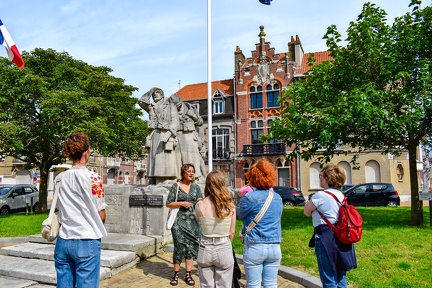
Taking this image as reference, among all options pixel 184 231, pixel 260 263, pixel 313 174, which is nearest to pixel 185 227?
pixel 184 231

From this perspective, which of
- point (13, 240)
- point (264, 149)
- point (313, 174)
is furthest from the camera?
point (264, 149)

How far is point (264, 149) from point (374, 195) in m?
14.0

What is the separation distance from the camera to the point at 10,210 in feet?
67.6

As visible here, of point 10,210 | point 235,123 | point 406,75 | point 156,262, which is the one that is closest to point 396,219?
point 406,75

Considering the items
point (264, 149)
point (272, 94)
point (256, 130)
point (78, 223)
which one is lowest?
point (78, 223)

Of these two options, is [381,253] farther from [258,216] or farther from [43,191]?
[43,191]

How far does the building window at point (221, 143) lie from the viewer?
120 feet

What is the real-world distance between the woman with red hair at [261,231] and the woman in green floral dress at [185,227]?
6.13 feet

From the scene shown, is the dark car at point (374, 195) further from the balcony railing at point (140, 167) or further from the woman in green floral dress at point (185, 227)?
the balcony railing at point (140, 167)

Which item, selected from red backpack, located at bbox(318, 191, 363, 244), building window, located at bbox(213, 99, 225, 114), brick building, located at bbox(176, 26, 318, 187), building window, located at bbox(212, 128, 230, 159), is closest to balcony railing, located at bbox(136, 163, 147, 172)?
brick building, located at bbox(176, 26, 318, 187)

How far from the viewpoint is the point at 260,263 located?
12.2ft

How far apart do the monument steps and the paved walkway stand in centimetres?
16

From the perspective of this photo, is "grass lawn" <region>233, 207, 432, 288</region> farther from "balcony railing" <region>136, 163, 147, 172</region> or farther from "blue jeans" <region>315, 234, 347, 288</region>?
"balcony railing" <region>136, 163, 147, 172</region>

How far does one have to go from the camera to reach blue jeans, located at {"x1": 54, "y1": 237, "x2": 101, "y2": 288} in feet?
10.1
